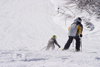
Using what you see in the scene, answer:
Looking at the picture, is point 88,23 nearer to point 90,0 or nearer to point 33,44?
point 90,0

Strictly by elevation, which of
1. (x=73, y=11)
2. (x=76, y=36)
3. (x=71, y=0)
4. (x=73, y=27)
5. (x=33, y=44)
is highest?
(x=71, y=0)

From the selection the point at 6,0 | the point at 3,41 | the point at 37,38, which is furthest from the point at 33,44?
the point at 6,0

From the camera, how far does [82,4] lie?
60.4 ft

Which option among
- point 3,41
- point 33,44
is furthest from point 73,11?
point 3,41

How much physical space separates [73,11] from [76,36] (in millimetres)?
13677

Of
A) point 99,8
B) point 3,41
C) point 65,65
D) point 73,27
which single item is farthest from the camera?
point 99,8

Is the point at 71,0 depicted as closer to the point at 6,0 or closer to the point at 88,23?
the point at 88,23

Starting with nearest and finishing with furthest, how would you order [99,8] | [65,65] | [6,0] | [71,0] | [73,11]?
[65,65] → [99,8] → [73,11] → [71,0] → [6,0]

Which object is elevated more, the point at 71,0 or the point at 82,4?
the point at 71,0

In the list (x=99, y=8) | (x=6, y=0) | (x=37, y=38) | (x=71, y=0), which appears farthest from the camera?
(x=6, y=0)

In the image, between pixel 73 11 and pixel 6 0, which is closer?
pixel 73 11

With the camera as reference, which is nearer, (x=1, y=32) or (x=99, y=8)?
(x=1, y=32)

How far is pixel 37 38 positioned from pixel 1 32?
357 centimetres

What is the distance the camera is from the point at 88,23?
13.6 meters
